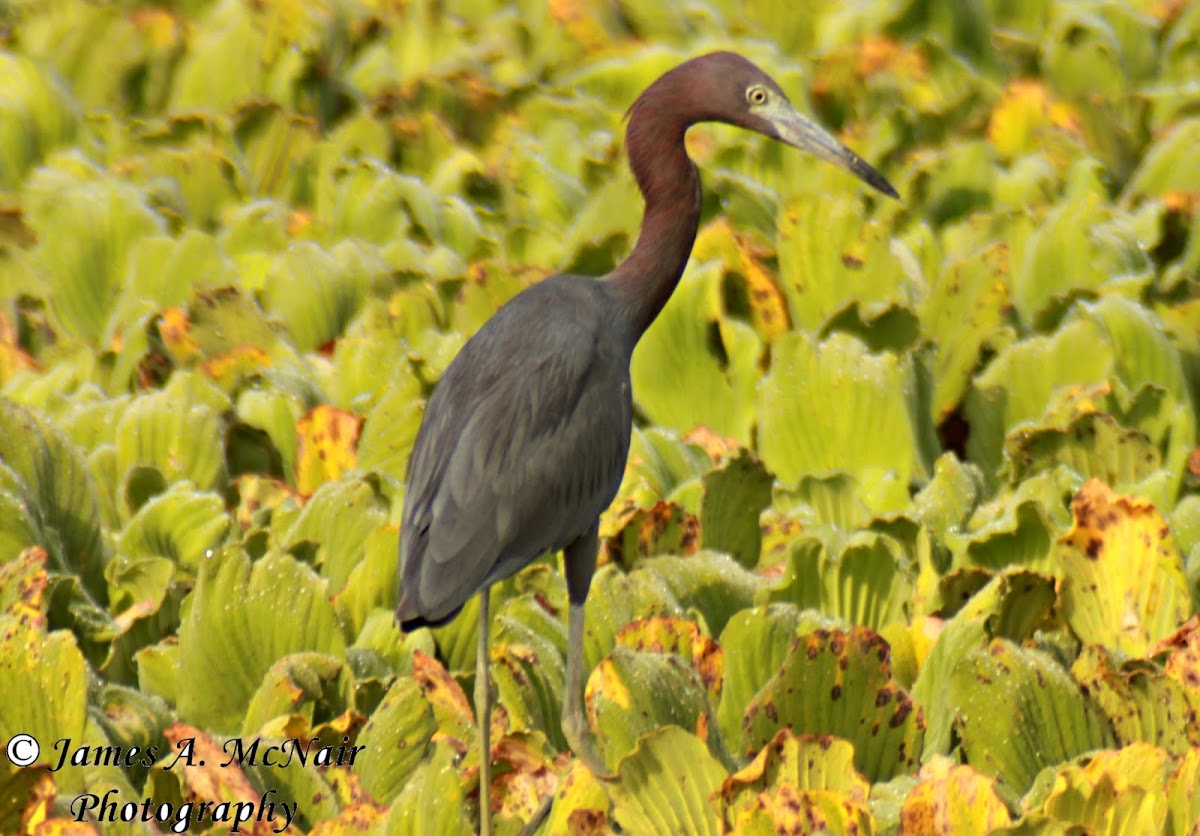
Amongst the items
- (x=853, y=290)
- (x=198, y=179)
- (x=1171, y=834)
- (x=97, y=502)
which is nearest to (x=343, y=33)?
(x=198, y=179)

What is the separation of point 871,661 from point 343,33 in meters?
3.85

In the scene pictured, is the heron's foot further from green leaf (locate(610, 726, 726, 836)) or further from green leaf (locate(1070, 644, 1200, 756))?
green leaf (locate(1070, 644, 1200, 756))

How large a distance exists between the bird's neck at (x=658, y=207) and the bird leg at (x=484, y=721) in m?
0.69

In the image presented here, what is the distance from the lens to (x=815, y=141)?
3.44 m

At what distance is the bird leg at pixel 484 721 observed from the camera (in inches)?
109

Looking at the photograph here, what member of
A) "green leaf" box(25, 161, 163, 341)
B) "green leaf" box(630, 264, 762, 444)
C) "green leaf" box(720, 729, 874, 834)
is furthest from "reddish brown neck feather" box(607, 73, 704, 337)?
"green leaf" box(25, 161, 163, 341)

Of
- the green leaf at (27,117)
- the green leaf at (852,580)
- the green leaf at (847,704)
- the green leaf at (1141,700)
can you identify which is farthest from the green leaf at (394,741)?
the green leaf at (27,117)

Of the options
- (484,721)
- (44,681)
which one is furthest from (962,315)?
(44,681)

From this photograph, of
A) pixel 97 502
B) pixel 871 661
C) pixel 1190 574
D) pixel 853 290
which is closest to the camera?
pixel 871 661

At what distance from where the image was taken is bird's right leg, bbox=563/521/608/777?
2.99 meters

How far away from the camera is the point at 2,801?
2.45m

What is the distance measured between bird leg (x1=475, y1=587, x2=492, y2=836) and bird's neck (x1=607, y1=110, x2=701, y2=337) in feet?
2.26

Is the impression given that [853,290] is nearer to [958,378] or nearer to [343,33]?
[958,378]

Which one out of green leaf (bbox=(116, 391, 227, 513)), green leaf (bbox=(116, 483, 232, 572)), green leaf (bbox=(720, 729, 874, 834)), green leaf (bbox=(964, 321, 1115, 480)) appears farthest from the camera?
green leaf (bbox=(964, 321, 1115, 480))
